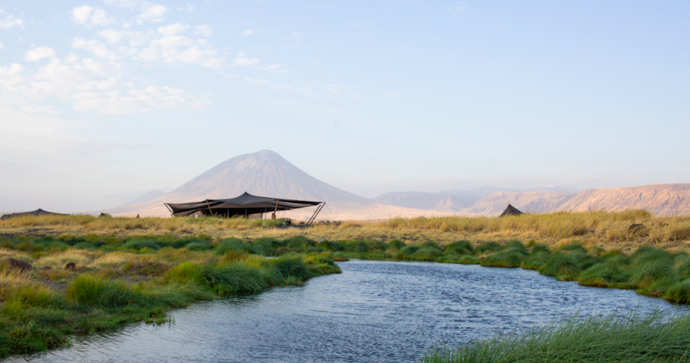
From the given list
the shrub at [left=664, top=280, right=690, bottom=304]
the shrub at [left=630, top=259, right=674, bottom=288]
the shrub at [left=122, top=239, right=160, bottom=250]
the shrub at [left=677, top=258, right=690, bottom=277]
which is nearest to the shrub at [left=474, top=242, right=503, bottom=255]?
the shrub at [left=630, top=259, right=674, bottom=288]

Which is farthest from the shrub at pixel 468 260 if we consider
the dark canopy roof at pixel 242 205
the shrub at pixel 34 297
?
the dark canopy roof at pixel 242 205

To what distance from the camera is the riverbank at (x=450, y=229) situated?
24.0m

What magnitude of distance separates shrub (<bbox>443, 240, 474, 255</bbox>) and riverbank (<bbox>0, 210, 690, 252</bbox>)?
A: 4.31m

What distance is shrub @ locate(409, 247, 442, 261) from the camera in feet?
76.4

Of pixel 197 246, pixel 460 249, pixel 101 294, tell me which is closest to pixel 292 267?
pixel 101 294

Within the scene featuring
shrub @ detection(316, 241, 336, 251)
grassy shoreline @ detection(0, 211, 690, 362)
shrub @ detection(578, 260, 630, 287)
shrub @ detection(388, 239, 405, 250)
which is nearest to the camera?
grassy shoreline @ detection(0, 211, 690, 362)

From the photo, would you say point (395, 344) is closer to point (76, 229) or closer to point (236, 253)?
point (236, 253)

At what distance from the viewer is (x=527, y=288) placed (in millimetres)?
13445

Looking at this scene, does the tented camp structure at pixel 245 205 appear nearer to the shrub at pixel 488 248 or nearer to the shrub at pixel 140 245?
the shrub at pixel 488 248

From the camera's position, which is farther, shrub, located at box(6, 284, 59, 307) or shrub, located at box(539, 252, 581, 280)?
shrub, located at box(539, 252, 581, 280)

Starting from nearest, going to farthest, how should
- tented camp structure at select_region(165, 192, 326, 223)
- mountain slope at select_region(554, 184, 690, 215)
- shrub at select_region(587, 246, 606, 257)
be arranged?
shrub at select_region(587, 246, 606, 257) < tented camp structure at select_region(165, 192, 326, 223) < mountain slope at select_region(554, 184, 690, 215)

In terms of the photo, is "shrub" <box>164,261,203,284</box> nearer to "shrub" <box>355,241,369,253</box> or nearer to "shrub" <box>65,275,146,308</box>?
"shrub" <box>65,275,146,308</box>

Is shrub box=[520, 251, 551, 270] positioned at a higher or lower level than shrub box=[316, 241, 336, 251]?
lower

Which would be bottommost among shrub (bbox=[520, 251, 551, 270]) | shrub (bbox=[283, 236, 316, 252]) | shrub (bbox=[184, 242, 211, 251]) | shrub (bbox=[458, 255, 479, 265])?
shrub (bbox=[458, 255, 479, 265])
